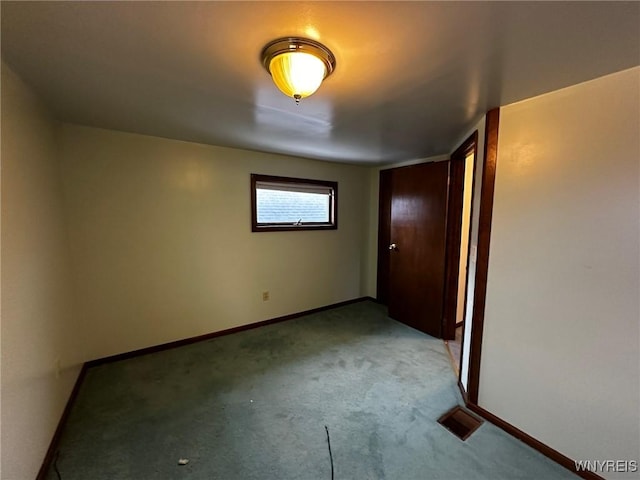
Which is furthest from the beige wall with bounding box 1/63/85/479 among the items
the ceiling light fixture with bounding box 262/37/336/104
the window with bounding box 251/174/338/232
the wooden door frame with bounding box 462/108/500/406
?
the wooden door frame with bounding box 462/108/500/406

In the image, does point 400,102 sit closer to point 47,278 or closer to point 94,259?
point 47,278

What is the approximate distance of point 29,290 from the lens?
1446 millimetres

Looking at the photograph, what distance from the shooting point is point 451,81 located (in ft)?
4.58

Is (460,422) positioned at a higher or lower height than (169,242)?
lower

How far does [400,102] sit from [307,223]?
2.16 m

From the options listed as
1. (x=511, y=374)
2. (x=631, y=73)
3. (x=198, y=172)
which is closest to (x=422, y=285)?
(x=511, y=374)

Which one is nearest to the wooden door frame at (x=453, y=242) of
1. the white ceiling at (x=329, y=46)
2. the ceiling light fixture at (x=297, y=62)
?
the white ceiling at (x=329, y=46)

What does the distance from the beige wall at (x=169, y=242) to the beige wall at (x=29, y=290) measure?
35cm

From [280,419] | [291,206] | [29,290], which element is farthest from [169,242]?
[280,419]

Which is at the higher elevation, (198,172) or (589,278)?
(198,172)

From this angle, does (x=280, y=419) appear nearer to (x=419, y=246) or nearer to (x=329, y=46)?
(x=329, y=46)

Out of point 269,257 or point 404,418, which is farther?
point 269,257

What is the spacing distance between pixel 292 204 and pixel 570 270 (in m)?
2.72

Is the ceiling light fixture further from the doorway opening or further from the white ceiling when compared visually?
the doorway opening
